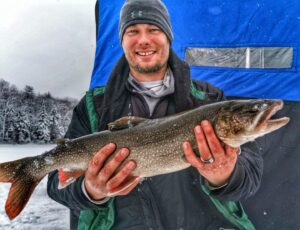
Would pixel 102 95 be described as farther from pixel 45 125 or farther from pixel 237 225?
pixel 45 125

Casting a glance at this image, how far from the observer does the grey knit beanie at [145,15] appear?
12.6 feet

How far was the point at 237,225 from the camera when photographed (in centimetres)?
336

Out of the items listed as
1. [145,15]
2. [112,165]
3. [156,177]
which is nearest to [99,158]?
[112,165]

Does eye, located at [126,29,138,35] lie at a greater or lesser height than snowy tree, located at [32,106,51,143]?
lesser

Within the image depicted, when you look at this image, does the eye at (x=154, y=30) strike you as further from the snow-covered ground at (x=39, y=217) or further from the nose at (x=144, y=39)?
the snow-covered ground at (x=39, y=217)

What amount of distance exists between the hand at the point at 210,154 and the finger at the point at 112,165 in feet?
1.64

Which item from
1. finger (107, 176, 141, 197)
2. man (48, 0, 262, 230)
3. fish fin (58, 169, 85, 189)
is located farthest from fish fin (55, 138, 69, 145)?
finger (107, 176, 141, 197)

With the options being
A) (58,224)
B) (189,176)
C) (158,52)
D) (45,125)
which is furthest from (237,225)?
(45,125)

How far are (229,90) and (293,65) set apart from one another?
2.88 ft

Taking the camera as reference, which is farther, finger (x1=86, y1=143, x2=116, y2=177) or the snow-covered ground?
the snow-covered ground

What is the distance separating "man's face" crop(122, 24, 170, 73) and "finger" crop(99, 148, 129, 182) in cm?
112

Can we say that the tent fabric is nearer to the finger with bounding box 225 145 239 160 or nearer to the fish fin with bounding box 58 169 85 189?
the finger with bounding box 225 145 239 160

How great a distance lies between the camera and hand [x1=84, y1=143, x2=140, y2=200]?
9.25ft

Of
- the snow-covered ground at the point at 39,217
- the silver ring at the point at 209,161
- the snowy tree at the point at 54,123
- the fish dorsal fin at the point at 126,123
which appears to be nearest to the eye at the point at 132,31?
the fish dorsal fin at the point at 126,123
